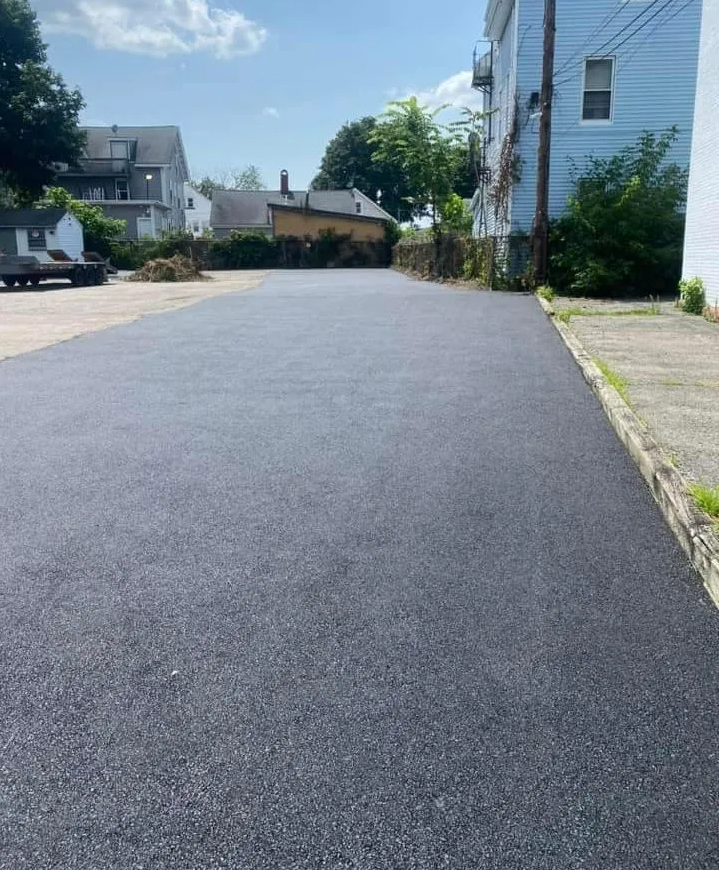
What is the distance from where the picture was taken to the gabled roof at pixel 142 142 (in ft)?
214

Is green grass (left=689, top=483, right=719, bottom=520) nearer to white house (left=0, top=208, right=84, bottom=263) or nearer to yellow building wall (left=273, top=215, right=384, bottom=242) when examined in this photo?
white house (left=0, top=208, right=84, bottom=263)

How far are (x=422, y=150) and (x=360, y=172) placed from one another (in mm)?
56099

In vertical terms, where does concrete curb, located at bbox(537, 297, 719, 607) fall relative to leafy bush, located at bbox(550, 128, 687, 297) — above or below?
below

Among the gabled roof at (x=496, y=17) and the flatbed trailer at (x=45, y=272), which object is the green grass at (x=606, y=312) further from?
the flatbed trailer at (x=45, y=272)

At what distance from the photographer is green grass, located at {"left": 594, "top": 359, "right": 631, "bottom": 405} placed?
7.79m

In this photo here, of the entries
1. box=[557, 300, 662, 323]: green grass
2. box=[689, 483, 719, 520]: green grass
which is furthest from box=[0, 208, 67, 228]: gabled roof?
box=[689, 483, 719, 520]: green grass

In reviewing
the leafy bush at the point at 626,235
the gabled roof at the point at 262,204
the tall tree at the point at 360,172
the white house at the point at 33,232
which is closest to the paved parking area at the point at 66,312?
the leafy bush at the point at 626,235

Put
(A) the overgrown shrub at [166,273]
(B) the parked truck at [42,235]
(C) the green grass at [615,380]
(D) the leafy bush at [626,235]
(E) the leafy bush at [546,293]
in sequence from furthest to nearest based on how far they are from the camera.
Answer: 1. (B) the parked truck at [42,235]
2. (A) the overgrown shrub at [166,273]
3. (D) the leafy bush at [626,235]
4. (E) the leafy bush at [546,293]
5. (C) the green grass at [615,380]

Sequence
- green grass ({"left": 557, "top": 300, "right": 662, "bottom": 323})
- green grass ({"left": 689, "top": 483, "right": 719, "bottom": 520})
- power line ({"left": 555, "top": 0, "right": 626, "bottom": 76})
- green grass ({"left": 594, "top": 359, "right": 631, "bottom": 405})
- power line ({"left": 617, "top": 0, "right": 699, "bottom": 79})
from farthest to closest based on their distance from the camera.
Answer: power line ({"left": 555, "top": 0, "right": 626, "bottom": 76}), power line ({"left": 617, "top": 0, "right": 699, "bottom": 79}), green grass ({"left": 557, "top": 300, "right": 662, "bottom": 323}), green grass ({"left": 594, "top": 359, "right": 631, "bottom": 405}), green grass ({"left": 689, "top": 483, "right": 719, "bottom": 520})

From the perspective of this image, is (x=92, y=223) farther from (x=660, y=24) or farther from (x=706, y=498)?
(x=706, y=498)

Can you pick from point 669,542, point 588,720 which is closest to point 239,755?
→ point 588,720

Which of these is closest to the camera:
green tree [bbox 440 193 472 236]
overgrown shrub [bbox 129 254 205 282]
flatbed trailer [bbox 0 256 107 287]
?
flatbed trailer [bbox 0 256 107 287]

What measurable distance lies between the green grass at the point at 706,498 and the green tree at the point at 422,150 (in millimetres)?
29444

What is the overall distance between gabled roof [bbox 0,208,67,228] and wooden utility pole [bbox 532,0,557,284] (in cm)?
3247
